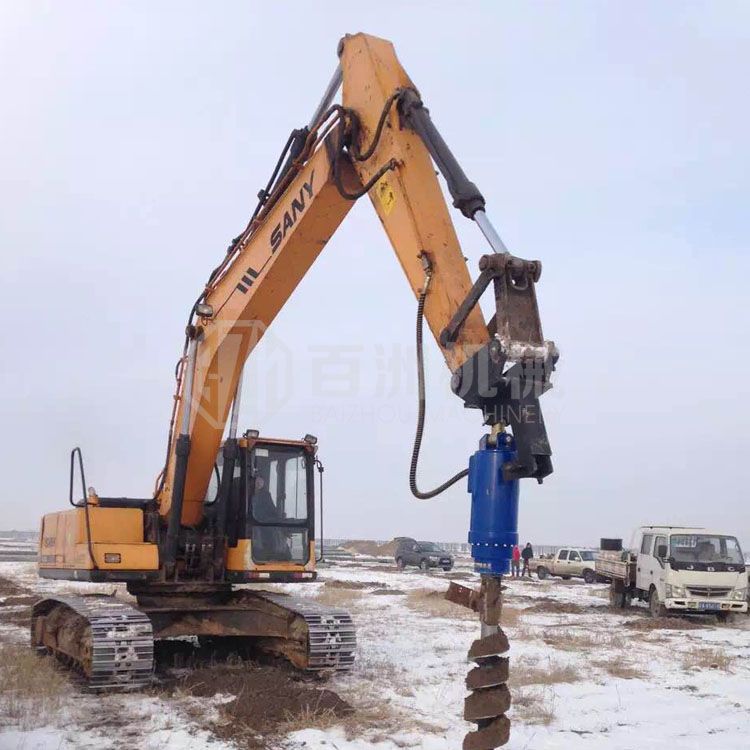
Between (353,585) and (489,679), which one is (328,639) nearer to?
(489,679)

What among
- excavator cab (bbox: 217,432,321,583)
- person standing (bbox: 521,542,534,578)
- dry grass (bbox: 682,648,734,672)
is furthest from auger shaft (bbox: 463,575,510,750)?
person standing (bbox: 521,542,534,578)

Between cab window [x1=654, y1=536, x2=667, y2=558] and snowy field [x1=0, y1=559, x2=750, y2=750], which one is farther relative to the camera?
cab window [x1=654, y1=536, x2=667, y2=558]

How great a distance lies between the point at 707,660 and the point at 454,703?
4705 mm

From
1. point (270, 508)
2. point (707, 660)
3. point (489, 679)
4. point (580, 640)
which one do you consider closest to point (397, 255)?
point (489, 679)

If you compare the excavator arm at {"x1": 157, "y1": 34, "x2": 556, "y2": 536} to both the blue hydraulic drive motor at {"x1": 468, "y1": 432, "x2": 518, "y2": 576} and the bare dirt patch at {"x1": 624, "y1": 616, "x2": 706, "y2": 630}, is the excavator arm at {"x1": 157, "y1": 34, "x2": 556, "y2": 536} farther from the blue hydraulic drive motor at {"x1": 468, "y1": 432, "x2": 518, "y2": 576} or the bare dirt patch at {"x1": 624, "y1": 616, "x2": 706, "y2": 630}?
the bare dirt patch at {"x1": 624, "y1": 616, "x2": 706, "y2": 630}

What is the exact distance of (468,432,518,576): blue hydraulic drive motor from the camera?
4.30 m

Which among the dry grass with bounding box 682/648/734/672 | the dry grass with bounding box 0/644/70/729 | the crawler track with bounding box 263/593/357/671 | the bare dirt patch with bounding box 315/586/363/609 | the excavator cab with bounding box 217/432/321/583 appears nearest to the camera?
the dry grass with bounding box 0/644/70/729

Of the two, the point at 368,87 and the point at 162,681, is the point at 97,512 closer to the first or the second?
the point at 162,681

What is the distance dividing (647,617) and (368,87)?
13747mm

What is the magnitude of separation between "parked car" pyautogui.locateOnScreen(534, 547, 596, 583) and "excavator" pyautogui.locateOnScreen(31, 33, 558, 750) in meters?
24.5

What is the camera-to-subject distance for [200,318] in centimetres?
964

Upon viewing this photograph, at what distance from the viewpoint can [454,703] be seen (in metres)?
8.09

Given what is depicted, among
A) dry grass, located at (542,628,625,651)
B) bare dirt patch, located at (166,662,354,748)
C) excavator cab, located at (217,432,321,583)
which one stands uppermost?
excavator cab, located at (217,432,321,583)

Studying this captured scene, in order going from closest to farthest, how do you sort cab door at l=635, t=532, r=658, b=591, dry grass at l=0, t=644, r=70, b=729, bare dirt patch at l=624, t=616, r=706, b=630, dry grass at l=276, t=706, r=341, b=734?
dry grass at l=276, t=706, r=341, b=734 < dry grass at l=0, t=644, r=70, b=729 < bare dirt patch at l=624, t=616, r=706, b=630 < cab door at l=635, t=532, r=658, b=591
